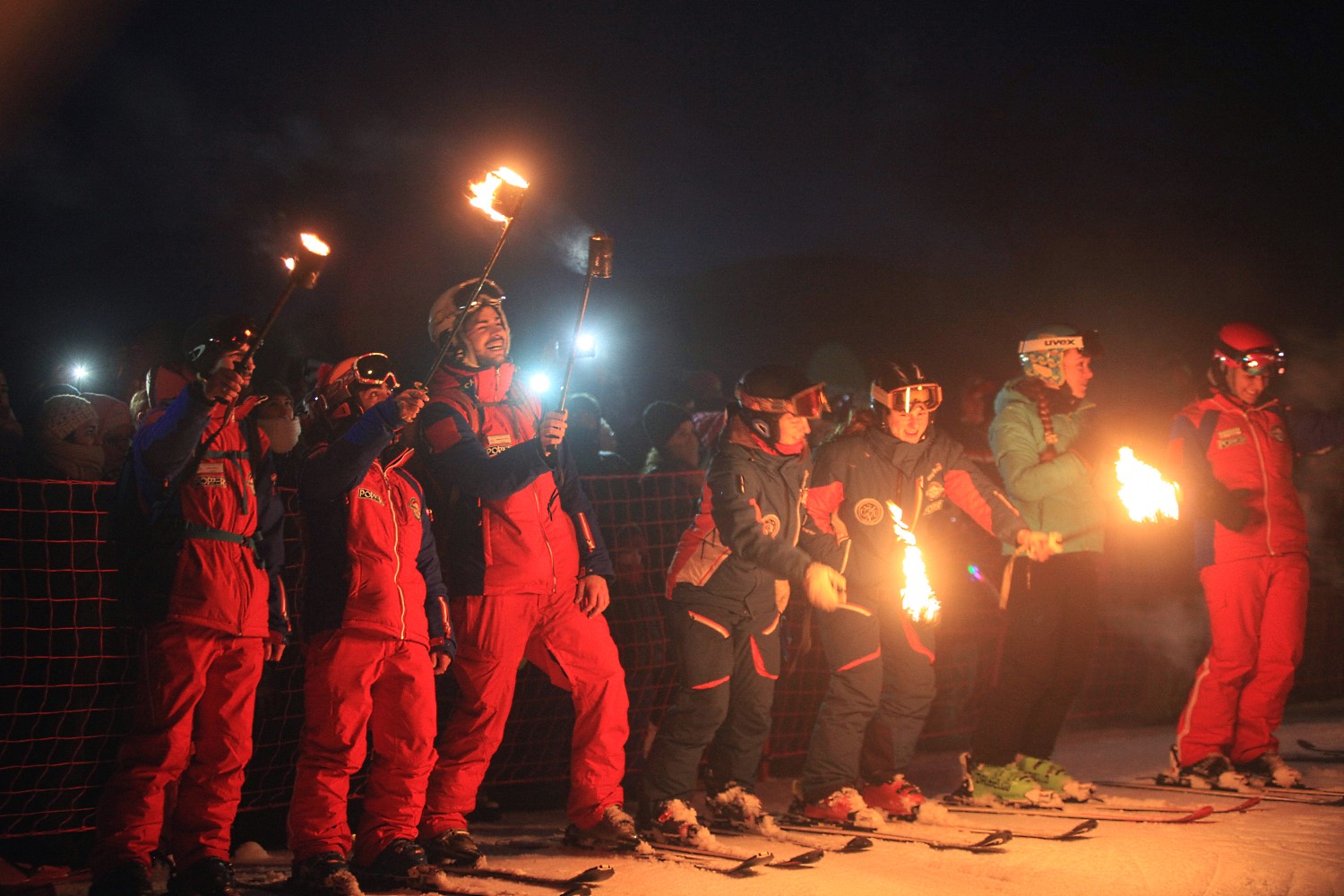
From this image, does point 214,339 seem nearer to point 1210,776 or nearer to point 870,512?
point 870,512

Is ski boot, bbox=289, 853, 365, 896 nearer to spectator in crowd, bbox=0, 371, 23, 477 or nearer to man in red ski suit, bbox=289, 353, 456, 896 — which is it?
man in red ski suit, bbox=289, 353, 456, 896

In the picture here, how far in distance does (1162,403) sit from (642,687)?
575 centimetres

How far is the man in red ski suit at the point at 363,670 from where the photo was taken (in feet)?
13.8

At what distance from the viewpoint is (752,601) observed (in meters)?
5.39

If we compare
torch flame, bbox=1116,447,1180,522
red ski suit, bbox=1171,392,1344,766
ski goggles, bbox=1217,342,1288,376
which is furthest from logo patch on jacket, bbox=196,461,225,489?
ski goggles, bbox=1217,342,1288,376

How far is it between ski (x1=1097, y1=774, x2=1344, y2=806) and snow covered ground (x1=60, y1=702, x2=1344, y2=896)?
16 centimetres

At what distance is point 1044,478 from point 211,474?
4.17m

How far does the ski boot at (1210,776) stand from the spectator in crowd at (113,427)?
584 cm

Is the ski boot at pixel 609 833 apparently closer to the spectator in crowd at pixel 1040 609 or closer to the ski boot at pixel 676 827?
the ski boot at pixel 676 827

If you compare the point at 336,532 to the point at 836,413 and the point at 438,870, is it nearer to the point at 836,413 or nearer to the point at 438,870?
the point at 438,870

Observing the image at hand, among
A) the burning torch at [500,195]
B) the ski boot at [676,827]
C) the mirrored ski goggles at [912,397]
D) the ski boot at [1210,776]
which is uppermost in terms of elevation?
the burning torch at [500,195]

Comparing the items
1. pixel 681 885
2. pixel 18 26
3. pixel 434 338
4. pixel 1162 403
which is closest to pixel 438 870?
pixel 681 885

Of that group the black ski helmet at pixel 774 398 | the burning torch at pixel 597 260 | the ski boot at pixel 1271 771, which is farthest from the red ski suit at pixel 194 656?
the ski boot at pixel 1271 771

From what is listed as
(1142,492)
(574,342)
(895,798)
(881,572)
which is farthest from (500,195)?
(1142,492)
